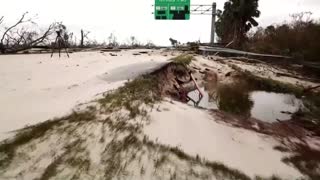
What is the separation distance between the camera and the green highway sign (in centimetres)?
3228

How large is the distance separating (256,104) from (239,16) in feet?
73.6

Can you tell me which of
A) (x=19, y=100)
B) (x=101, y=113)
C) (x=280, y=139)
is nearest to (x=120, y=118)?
(x=101, y=113)

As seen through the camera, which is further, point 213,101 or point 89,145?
point 213,101

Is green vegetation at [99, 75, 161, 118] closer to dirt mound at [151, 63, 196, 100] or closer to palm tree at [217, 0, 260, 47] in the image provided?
dirt mound at [151, 63, 196, 100]

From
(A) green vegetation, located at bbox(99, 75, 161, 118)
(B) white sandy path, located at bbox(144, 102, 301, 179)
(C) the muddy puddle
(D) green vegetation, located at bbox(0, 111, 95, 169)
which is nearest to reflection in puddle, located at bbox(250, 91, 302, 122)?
(C) the muddy puddle

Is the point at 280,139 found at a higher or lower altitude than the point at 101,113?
lower

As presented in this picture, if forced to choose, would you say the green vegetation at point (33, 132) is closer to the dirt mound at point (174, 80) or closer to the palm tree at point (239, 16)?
the dirt mound at point (174, 80)

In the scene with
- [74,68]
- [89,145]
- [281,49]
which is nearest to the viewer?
[89,145]

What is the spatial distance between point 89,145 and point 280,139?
405 centimetres

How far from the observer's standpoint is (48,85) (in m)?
11.5

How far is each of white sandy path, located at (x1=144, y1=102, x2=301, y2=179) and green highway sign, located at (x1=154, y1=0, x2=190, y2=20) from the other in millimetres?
23454

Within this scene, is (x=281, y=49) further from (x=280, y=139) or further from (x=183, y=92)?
(x=280, y=139)

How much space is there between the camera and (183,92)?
14852 mm

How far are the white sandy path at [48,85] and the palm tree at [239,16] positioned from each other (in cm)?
2030
